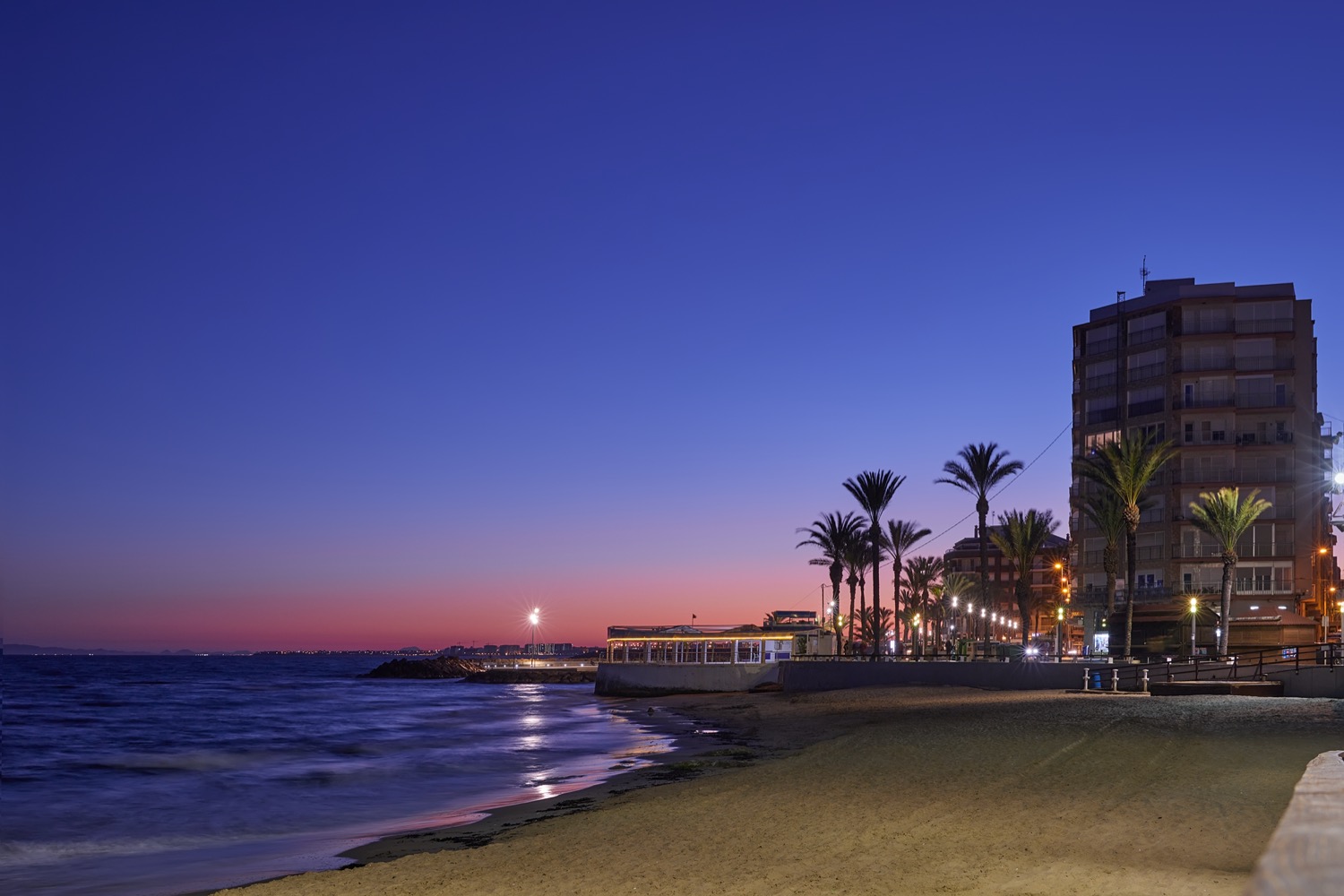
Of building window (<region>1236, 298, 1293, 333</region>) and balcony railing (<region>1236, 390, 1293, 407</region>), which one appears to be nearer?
building window (<region>1236, 298, 1293, 333</region>)

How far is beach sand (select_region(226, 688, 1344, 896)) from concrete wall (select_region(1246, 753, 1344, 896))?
20.0 ft

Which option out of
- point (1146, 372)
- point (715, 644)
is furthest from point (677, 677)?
point (1146, 372)

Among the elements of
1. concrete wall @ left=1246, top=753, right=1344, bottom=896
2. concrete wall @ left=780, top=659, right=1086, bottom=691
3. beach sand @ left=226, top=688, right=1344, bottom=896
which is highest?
concrete wall @ left=1246, top=753, right=1344, bottom=896

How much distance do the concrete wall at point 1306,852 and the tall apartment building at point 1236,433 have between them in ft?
274

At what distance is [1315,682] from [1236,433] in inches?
1898

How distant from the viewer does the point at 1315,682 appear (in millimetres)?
39594

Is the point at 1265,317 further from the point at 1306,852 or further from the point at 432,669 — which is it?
the point at 432,669

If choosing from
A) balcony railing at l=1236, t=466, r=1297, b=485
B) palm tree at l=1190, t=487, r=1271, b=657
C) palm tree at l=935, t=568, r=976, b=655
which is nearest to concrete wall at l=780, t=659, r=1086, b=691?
palm tree at l=1190, t=487, r=1271, b=657

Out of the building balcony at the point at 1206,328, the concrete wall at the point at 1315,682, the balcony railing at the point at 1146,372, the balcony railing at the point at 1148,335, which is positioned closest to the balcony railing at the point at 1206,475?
the balcony railing at the point at 1146,372

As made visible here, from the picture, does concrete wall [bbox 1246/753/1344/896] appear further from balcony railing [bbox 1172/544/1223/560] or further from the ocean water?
balcony railing [bbox 1172/544/1223/560]

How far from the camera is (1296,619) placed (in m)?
67.8

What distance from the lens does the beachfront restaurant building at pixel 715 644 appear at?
70.7 meters

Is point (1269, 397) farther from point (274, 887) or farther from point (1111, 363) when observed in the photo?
point (274, 887)

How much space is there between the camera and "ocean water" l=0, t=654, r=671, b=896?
19094mm
